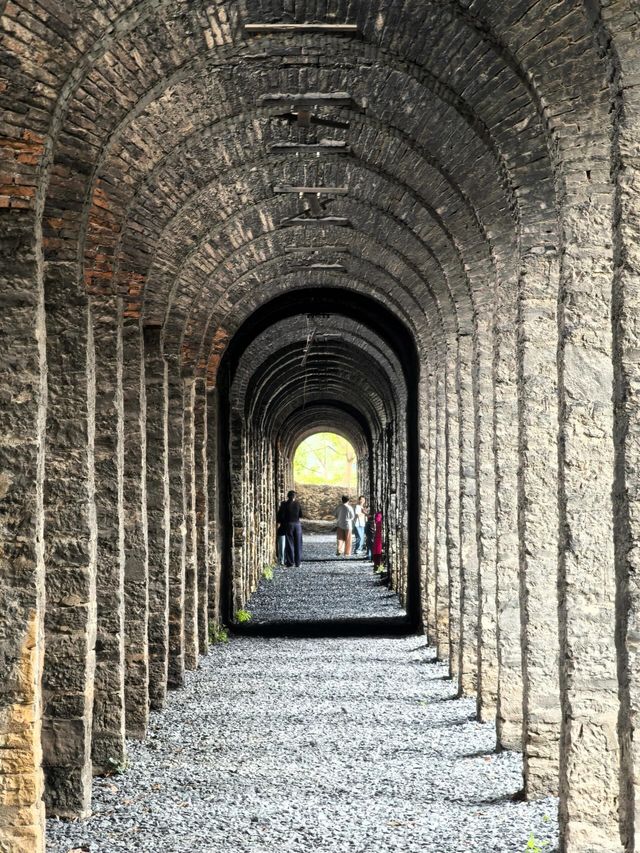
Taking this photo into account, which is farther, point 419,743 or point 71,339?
point 419,743

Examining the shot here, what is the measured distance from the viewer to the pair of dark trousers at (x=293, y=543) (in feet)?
94.0

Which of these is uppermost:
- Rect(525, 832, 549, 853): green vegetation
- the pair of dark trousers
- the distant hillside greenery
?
the distant hillside greenery

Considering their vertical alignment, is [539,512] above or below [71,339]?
below

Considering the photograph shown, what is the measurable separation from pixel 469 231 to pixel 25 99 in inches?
191

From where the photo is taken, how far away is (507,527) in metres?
9.13

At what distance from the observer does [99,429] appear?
862cm

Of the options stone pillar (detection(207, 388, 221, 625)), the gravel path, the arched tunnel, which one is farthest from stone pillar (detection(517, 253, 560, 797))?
stone pillar (detection(207, 388, 221, 625))

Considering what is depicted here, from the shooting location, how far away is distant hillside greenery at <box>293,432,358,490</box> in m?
74.1

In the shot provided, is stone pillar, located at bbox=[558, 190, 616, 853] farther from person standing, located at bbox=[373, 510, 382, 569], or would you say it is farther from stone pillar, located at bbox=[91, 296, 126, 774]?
person standing, located at bbox=[373, 510, 382, 569]

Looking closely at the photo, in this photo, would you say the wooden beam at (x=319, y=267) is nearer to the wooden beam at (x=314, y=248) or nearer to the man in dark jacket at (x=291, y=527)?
the wooden beam at (x=314, y=248)

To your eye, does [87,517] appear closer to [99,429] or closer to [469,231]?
Answer: [99,429]

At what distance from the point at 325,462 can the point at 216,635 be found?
191 ft

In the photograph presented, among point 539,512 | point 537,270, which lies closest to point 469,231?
point 537,270

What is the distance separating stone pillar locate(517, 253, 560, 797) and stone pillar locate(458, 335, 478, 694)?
3467mm
